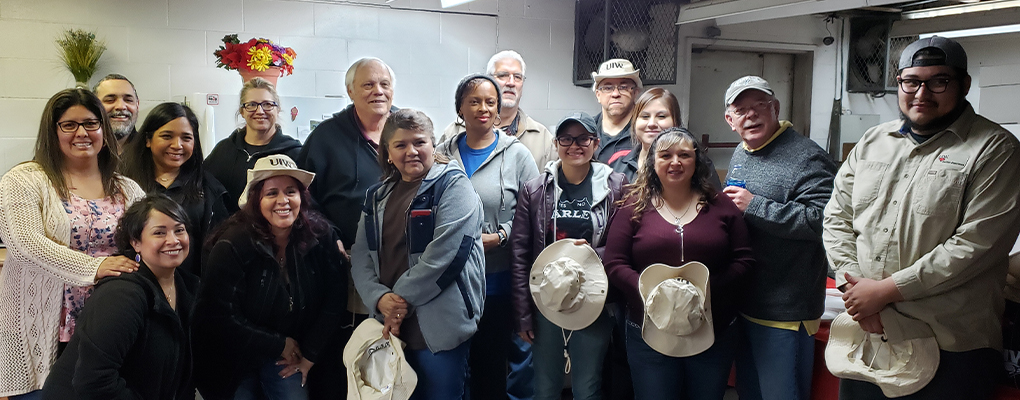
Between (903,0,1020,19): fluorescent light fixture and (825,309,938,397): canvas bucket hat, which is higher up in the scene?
(903,0,1020,19): fluorescent light fixture

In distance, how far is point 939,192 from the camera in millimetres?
1900

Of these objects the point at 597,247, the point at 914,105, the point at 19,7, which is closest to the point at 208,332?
the point at 597,247

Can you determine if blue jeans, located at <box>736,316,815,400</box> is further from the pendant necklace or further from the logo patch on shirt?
the logo patch on shirt

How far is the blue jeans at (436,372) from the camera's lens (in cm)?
244

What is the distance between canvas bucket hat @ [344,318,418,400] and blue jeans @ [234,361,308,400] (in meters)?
0.22

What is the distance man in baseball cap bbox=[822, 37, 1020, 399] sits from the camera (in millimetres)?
1870

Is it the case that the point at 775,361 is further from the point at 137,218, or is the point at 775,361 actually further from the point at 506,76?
the point at 137,218

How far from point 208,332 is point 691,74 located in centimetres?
455

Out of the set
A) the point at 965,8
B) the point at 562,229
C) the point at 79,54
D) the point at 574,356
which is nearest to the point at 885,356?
the point at 574,356

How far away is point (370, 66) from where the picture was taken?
2865 millimetres

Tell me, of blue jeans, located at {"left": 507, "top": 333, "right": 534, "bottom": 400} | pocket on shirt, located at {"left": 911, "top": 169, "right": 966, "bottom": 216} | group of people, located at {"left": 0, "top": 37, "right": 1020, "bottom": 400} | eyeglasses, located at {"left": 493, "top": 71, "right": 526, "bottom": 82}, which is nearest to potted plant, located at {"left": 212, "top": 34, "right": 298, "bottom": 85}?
group of people, located at {"left": 0, "top": 37, "right": 1020, "bottom": 400}

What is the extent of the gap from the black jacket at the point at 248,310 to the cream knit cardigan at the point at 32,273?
385 millimetres

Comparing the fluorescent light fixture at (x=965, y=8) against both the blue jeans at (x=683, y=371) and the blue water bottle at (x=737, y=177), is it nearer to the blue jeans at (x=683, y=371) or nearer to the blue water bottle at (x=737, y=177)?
the blue water bottle at (x=737, y=177)

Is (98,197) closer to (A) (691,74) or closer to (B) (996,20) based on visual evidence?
(A) (691,74)
